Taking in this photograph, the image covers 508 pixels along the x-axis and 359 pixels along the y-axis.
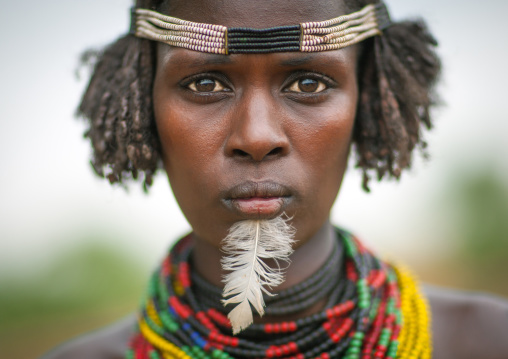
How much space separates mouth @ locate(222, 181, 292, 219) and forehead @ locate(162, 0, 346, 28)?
2.17ft

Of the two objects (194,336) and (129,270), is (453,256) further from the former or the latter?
(194,336)

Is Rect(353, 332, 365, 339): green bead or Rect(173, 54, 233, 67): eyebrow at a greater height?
Rect(173, 54, 233, 67): eyebrow

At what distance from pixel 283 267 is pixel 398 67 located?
3.83 ft

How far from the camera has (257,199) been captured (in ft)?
6.66

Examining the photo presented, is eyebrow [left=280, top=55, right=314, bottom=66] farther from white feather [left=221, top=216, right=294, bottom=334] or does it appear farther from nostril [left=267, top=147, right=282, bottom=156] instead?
white feather [left=221, top=216, right=294, bottom=334]

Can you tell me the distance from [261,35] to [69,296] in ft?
19.5

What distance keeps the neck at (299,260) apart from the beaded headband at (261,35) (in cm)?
87

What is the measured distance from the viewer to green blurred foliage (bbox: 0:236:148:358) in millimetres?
6508

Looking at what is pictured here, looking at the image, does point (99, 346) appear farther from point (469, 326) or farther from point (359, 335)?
point (469, 326)

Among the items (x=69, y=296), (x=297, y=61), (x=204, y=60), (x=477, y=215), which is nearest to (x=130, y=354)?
(x=204, y=60)

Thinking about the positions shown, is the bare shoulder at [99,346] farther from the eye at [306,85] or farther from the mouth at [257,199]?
the eye at [306,85]

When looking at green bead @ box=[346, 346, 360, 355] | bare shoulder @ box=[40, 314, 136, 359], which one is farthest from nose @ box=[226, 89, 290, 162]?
bare shoulder @ box=[40, 314, 136, 359]

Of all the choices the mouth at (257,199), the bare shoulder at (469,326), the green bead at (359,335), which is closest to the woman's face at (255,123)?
the mouth at (257,199)

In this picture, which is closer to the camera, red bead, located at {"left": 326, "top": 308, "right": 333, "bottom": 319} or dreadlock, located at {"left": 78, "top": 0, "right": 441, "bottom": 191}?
red bead, located at {"left": 326, "top": 308, "right": 333, "bottom": 319}
